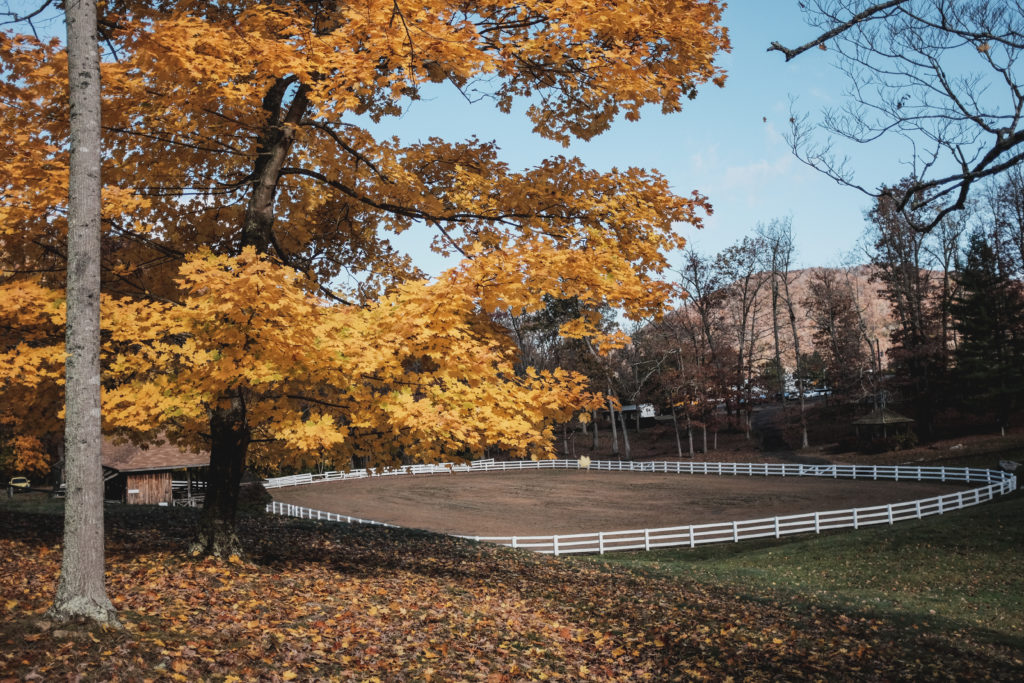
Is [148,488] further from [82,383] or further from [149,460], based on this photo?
[82,383]

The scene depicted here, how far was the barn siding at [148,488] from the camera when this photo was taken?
102 ft

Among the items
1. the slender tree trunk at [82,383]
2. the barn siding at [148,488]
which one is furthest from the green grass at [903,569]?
the barn siding at [148,488]

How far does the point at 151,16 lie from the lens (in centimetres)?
1112

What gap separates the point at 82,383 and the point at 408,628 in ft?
13.8

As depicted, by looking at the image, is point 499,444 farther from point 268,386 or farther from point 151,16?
point 151,16

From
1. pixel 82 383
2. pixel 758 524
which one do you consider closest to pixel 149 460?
pixel 758 524

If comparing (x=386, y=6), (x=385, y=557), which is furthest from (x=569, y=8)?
(x=385, y=557)

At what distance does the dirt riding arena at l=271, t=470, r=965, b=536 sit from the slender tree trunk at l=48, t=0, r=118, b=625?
19007 millimetres

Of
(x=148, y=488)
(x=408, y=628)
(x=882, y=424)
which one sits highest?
(x=408, y=628)

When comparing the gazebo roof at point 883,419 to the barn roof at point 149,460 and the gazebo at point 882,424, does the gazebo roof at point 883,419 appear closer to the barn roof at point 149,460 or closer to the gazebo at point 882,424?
the gazebo at point 882,424

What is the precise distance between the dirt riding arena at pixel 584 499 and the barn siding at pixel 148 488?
5734mm

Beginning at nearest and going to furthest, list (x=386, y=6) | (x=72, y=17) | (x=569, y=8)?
(x=72, y=17) < (x=386, y=6) < (x=569, y=8)

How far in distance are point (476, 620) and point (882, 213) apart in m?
42.0

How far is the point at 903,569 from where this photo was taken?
58.4 feet
